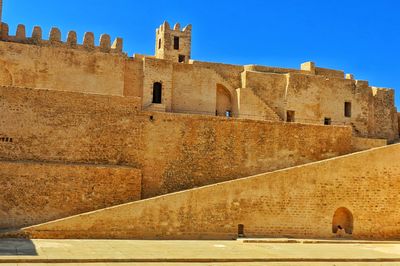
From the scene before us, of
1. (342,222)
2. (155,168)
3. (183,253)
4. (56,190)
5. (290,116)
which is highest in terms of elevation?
(290,116)

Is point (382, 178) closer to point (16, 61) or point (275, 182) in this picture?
point (275, 182)

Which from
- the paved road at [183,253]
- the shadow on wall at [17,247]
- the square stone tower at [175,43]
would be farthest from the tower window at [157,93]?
the shadow on wall at [17,247]

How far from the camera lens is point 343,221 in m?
19.2

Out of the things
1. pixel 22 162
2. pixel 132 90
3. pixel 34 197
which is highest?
pixel 132 90

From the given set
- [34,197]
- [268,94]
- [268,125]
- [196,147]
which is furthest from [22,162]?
[268,94]

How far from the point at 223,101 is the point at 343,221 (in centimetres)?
1050

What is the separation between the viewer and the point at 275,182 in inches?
712

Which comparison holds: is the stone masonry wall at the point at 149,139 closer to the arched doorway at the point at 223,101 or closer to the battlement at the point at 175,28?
the arched doorway at the point at 223,101

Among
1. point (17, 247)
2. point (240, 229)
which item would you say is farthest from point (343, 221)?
point (17, 247)

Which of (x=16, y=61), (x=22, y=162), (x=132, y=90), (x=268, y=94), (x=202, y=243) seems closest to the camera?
(x=202, y=243)

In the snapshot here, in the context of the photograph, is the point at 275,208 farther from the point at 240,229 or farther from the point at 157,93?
the point at 157,93

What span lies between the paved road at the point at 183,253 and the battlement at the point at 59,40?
13.8 metres

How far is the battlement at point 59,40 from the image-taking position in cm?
2569

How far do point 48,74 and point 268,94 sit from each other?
35.8ft
